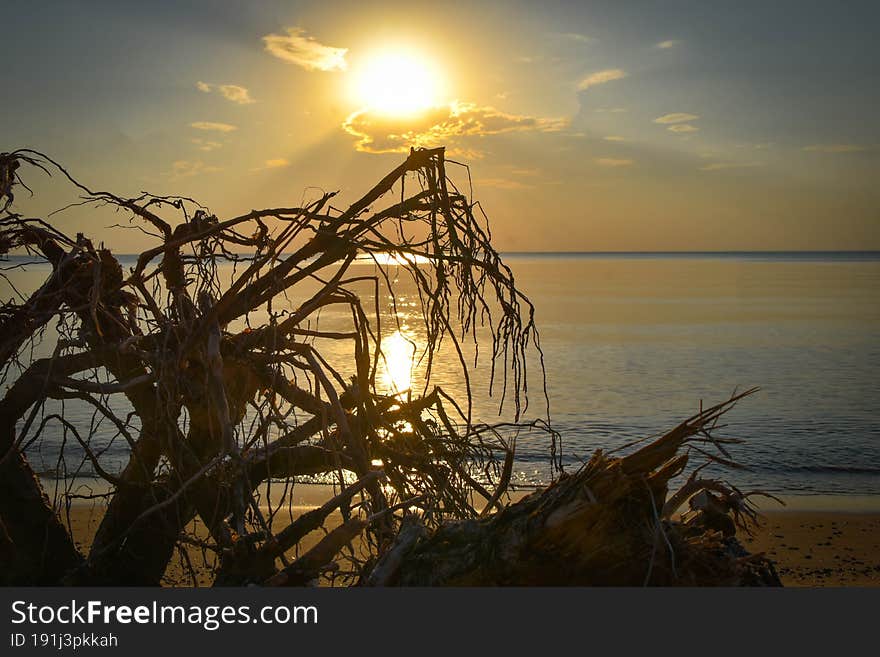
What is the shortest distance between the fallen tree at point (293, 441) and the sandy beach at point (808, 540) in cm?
185

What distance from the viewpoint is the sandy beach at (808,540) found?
6527 mm

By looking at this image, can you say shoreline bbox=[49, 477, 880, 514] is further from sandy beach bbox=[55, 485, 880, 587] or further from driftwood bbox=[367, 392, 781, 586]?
driftwood bbox=[367, 392, 781, 586]

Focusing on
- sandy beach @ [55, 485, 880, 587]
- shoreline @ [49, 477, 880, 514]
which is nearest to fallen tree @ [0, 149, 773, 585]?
sandy beach @ [55, 485, 880, 587]

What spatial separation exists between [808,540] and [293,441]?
6.05 meters

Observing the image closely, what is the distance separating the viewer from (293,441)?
4215 millimetres

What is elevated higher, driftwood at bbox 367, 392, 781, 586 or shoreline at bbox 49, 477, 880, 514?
driftwood at bbox 367, 392, 781, 586

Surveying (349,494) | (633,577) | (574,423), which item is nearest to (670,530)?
(633,577)

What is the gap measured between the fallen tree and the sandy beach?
6.08 ft

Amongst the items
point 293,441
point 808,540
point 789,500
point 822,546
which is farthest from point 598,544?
point 789,500

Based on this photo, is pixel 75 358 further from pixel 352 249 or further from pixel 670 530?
pixel 670 530

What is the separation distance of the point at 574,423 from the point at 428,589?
32.5 feet

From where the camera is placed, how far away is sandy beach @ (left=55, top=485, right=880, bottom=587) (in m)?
6.53

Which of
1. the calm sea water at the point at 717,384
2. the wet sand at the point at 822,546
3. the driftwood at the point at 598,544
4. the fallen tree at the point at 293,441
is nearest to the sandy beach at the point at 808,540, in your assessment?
the wet sand at the point at 822,546

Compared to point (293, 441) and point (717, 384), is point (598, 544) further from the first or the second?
point (717, 384)
